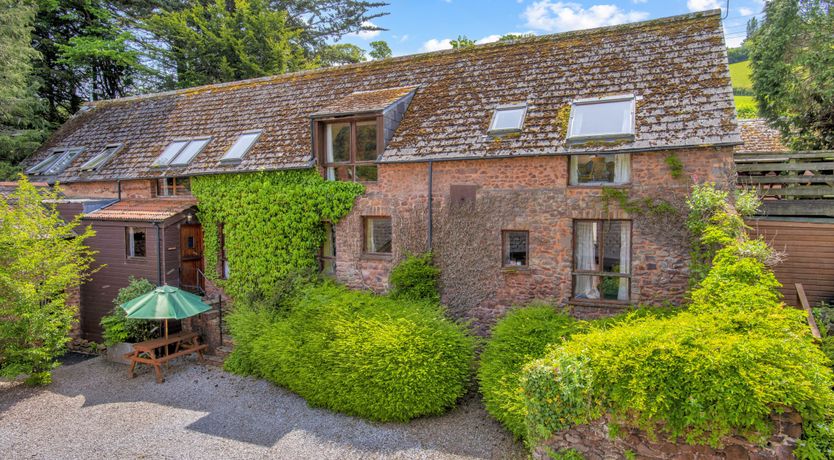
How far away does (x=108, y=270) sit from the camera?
1399 centimetres

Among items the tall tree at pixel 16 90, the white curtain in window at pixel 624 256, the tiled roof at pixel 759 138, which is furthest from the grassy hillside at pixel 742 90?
the tall tree at pixel 16 90

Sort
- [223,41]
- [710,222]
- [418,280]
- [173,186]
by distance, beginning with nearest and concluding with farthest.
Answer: [710,222] < [418,280] < [173,186] < [223,41]

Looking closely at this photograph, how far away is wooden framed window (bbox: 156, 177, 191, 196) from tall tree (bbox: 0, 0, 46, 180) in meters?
6.60

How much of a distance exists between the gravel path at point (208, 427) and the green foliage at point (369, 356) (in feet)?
1.25

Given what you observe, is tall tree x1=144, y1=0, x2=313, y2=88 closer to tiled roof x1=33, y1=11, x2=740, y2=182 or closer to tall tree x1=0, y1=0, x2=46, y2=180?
tall tree x1=0, y1=0, x2=46, y2=180

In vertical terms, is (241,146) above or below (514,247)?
above

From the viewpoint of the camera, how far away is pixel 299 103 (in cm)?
1533

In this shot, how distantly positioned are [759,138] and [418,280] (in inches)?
600

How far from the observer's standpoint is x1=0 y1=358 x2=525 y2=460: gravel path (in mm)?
7945

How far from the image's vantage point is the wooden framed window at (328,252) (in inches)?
514

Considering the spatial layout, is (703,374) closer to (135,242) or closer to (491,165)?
(491,165)

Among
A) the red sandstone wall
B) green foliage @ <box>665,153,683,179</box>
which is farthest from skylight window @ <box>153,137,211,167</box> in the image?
green foliage @ <box>665,153,683,179</box>

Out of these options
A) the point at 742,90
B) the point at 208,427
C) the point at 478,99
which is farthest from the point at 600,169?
the point at 742,90

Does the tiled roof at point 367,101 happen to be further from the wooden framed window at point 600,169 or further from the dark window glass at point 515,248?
the wooden framed window at point 600,169
